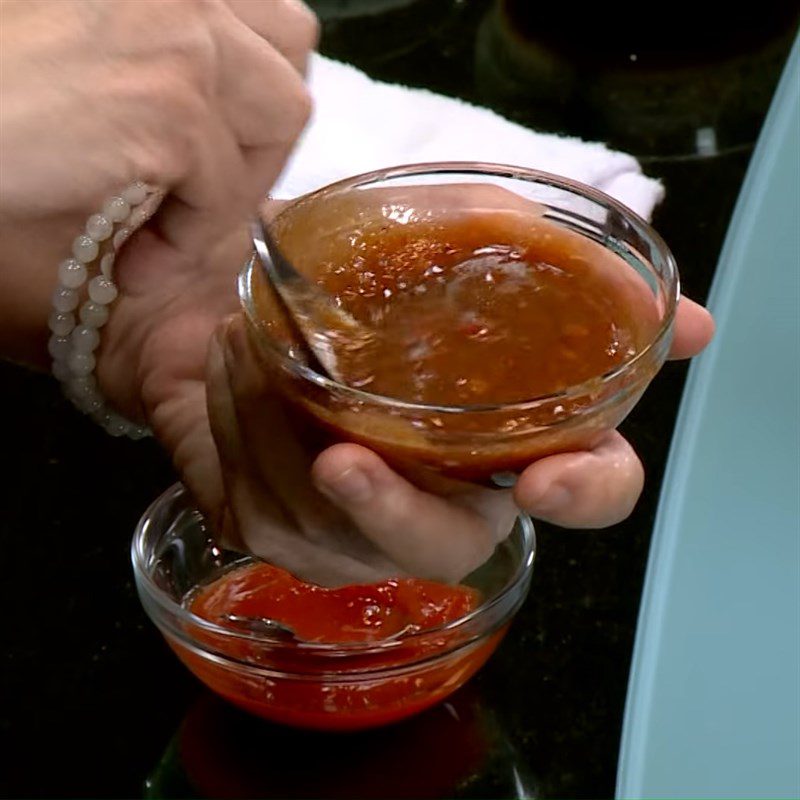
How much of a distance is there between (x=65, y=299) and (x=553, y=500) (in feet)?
1.07

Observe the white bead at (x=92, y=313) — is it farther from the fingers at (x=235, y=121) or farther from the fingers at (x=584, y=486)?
the fingers at (x=584, y=486)

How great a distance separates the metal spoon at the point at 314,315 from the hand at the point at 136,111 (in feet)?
0.44

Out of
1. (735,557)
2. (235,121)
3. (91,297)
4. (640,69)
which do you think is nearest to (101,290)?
(91,297)

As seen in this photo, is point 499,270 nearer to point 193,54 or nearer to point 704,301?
point 193,54

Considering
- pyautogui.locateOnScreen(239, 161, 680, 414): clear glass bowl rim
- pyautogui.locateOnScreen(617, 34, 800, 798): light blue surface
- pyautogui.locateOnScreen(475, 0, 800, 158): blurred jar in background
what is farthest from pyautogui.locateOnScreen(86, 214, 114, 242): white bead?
pyautogui.locateOnScreen(475, 0, 800, 158): blurred jar in background

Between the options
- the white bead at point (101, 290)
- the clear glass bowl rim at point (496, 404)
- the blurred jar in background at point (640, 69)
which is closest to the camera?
the clear glass bowl rim at point (496, 404)

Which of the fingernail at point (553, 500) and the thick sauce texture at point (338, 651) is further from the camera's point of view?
the thick sauce texture at point (338, 651)

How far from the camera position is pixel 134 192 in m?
0.60

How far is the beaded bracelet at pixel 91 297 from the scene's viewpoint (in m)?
0.61

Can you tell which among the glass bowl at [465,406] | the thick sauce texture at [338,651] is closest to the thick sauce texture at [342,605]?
the thick sauce texture at [338,651]

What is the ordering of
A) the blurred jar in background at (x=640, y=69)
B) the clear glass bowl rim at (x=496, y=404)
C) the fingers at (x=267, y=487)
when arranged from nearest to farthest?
the clear glass bowl rim at (x=496, y=404) → the fingers at (x=267, y=487) → the blurred jar in background at (x=640, y=69)

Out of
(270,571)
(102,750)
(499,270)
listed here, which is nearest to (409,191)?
(499,270)

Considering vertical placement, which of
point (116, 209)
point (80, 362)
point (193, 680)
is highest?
point (116, 209)

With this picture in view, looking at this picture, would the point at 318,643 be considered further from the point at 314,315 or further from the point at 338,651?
the point at 314,315
